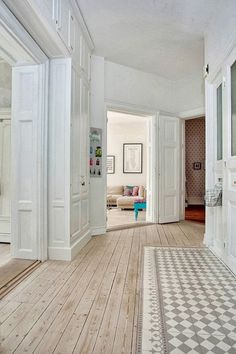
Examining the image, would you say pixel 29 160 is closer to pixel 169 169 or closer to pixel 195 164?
pixel 169 169

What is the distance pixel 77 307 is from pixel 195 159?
24.3ft

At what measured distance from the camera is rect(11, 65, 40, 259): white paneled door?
116 inches

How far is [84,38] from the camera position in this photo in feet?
12.0

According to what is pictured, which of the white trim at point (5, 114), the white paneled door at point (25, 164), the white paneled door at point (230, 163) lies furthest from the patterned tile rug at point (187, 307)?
the white trim at point (5, 114)

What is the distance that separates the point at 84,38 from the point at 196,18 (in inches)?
62.0

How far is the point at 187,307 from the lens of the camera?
1.93m

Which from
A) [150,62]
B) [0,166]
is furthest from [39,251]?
[150,62]

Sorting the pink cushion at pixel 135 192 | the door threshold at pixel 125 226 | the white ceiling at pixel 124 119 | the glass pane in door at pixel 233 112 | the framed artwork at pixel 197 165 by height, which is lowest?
the door threshold at pixel 125 226

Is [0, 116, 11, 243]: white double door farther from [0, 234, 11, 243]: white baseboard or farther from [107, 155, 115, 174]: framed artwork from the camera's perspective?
[107, 155, 115, 174]: framed artwork

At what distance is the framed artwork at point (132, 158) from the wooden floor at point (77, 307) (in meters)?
5.78

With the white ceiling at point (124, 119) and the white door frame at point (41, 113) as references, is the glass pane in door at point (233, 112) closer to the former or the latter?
the white door frame at point (41, 113)

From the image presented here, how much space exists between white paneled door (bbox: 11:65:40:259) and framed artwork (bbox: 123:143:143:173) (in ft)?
20.2

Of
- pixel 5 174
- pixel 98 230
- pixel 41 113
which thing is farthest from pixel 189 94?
pixel 5 174

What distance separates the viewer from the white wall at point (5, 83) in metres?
3.76
